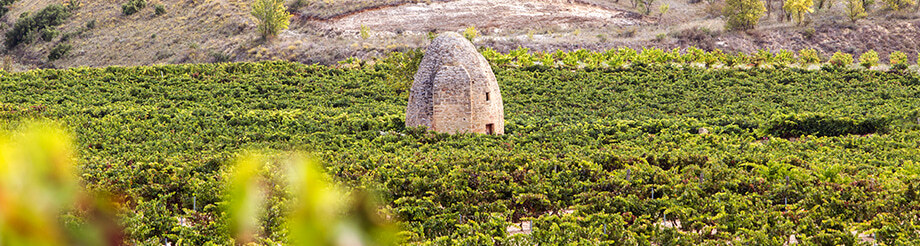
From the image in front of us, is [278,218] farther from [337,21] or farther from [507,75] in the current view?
[337,21]

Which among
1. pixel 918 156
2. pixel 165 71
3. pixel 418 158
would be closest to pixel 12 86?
pixel 165 71

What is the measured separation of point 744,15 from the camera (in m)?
59.5

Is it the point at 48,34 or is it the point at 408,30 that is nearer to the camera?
the point at 408,30

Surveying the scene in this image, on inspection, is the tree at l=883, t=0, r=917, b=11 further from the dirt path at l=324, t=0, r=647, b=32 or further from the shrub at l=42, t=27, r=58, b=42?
the shrub at l=42, t=27, r=58, b=42

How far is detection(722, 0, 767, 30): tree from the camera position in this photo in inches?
2339

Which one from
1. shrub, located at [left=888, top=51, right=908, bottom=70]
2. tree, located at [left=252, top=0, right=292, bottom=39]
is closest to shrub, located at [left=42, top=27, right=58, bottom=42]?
tree, located at [left=252, top=0, right=292, bottom=39]

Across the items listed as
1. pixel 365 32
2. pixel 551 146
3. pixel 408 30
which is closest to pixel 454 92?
pixel 551 146

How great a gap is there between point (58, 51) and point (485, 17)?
34.5 metres

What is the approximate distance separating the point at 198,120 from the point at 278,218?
20.0 m

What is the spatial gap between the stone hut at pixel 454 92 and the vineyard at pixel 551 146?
70 cm

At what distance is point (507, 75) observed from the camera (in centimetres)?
4566

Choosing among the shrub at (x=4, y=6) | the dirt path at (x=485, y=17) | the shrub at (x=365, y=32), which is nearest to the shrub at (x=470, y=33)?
the dirt path at (x=485, y=17)

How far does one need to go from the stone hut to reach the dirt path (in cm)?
3874

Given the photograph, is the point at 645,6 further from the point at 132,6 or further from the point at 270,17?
the point at 132,6
